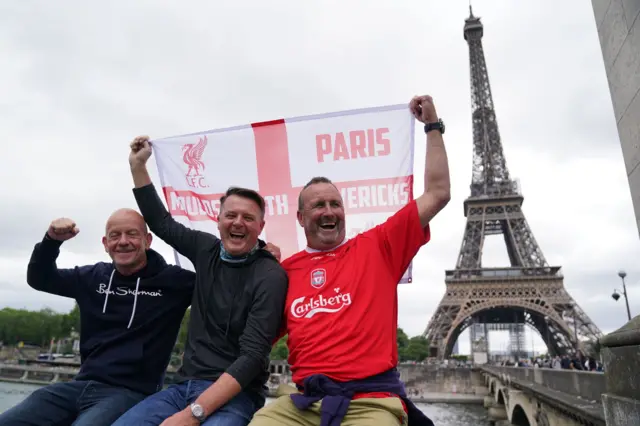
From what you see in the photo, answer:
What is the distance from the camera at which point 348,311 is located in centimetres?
262

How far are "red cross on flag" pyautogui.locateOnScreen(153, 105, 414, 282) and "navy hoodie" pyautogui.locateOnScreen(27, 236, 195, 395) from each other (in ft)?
2.47

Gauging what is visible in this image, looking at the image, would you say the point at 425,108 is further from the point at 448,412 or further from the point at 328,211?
the point at 448,412

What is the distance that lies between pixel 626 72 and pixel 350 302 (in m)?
2.78

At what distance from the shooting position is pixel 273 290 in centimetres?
274

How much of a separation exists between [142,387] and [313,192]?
5.56 feet

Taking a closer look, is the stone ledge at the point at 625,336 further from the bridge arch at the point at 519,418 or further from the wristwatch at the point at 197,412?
the bridge arch at the point at 519,418

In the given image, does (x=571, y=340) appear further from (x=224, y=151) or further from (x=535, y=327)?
(x=224, y=151)

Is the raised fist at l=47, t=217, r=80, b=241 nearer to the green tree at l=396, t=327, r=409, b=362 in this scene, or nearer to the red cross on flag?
the red cross on flag

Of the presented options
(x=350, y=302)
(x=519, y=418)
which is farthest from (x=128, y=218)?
(x=519, y=418)

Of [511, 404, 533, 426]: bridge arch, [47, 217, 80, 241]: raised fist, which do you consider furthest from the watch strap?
[511, 404, 533, 426]: bridge arch

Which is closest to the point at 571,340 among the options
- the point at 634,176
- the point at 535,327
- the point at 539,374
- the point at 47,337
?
the point at 535,327

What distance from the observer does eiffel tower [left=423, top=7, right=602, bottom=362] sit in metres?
43.6

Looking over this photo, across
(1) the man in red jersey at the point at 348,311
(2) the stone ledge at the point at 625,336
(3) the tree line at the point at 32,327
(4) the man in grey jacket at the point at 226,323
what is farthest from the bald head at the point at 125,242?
(3) the tree line at the point at 32,327

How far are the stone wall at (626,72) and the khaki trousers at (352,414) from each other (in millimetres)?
2334
